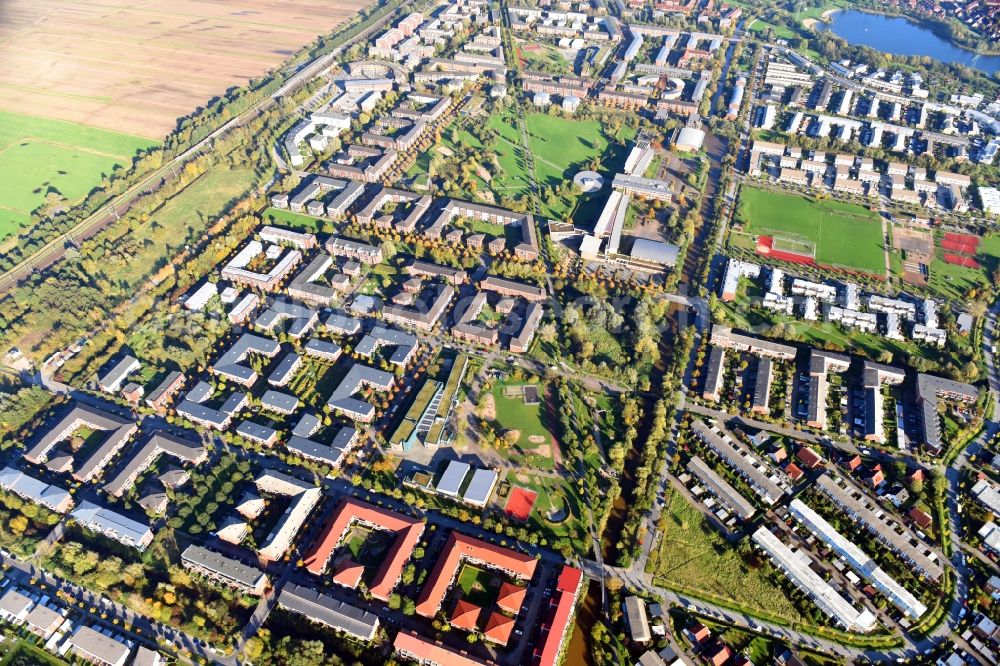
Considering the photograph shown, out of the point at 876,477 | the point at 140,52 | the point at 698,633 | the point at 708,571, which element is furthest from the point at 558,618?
the point at 140,52

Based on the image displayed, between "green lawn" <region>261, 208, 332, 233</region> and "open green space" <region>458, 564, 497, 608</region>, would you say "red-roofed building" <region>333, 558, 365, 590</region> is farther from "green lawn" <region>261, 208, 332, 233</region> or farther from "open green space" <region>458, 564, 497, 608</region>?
"green lawn" <region>261, 208, 332, 233</region>

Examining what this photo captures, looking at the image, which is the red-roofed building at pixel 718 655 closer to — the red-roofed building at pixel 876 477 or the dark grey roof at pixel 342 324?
the red-roofed building at pixel 876 477

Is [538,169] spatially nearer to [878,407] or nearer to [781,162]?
[781,162]

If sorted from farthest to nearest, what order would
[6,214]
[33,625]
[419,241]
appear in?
1. [6,214]
2. [419,241]
3. [33,625]

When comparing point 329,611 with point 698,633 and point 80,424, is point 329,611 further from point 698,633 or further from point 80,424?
point 80,424

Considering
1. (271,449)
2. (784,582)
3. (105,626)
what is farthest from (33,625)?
(784,582)

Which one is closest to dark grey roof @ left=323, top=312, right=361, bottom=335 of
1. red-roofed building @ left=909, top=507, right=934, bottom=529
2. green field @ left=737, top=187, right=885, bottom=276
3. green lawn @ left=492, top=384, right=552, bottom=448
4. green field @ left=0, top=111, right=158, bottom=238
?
green lawn @ left=492, top=384, right=552, bottom=448
